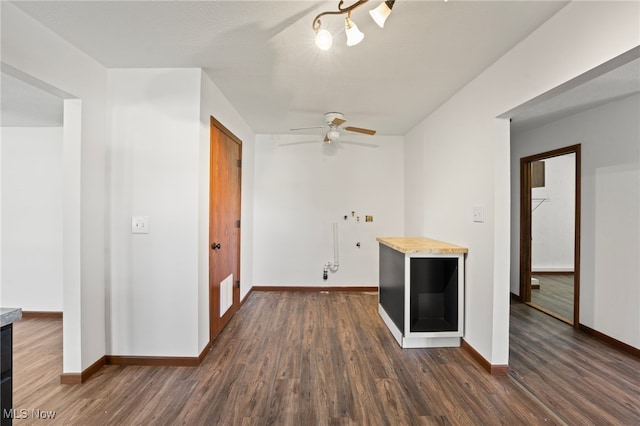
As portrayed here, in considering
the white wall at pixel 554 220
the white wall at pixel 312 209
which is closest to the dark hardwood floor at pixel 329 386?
the white wall at pixel 312 209

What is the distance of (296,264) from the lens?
4164mm

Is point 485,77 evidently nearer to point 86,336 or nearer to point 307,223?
point 307,223

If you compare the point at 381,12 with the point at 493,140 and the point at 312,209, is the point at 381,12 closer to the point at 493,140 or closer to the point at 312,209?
the point at 493,140

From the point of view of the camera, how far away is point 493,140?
207 centimetres

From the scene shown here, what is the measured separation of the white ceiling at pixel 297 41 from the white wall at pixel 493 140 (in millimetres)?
136

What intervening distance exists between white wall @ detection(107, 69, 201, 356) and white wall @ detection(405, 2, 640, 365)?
2340 millimetres

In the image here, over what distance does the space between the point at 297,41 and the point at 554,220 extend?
6108 millimetres

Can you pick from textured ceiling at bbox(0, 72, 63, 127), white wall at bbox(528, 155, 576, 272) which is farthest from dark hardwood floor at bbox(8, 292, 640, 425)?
white wall at bbox(528, 155, 576, 272)

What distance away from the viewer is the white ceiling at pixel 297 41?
1.50m

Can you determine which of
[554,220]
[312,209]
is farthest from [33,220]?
[554,220]

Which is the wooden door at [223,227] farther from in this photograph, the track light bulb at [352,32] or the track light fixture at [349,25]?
the track light bulb at [352,32]

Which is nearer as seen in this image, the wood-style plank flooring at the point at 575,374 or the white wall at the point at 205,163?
the wood-style plank flooring at the point at 575,374

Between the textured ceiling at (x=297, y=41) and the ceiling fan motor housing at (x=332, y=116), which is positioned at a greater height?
the textured ceiling at (x=297, y=41)

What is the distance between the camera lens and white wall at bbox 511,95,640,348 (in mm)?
2447
